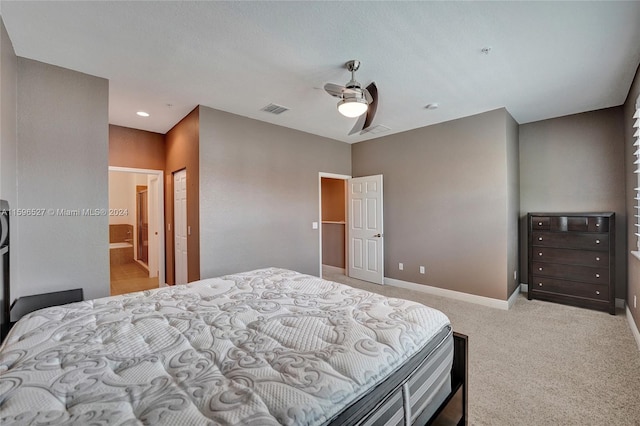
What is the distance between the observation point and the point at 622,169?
373 cm

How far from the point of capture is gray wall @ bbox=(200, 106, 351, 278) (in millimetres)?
3693

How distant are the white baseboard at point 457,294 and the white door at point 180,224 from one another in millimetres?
3485

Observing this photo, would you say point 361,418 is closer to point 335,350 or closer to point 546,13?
point 335,350

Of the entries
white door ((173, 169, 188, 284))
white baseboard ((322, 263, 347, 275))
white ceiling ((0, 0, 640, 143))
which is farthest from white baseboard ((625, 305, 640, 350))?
white door ((173, 169, 188, 284))

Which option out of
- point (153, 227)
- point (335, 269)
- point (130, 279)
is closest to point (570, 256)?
point (335, 269)

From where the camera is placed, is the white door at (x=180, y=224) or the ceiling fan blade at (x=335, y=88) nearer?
the ceiling fan blade at (x=335, y=88)

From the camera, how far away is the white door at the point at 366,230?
512 centimetres

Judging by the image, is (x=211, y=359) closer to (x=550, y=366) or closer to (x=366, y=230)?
(x=550, y=366)

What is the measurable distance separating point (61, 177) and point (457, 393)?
3.72 meters

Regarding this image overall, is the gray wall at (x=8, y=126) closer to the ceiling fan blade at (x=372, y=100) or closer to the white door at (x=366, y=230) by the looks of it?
the ceiling fan blade at (x=372, y=100)

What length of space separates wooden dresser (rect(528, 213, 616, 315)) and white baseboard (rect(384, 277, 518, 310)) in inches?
19.4

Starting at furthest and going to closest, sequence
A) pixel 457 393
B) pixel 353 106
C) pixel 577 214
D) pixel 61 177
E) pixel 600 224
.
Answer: pixel 577 214
pixel 600 224
pixel 61 177
pixel 353 106
pixel 457 393

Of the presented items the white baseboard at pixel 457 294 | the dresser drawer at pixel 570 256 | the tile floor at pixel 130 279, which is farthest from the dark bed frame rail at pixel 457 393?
the tile floor at pixel 130 279

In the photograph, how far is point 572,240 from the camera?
148 inches
